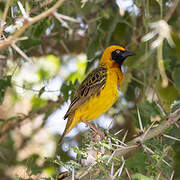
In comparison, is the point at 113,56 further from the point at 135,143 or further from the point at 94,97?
the point at 135,143

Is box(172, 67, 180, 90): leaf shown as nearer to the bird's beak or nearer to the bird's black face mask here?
the bird's beak

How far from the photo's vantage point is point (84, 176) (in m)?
2.78

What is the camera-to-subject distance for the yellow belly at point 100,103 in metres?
4.92

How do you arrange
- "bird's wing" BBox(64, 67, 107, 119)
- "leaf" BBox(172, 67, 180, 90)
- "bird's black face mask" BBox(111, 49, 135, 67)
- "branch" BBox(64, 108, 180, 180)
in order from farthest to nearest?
"bird's black face mask" BBox(111, 49, 135, 67)
"bird's wing" BBox(64, 67, 107, 119)
"leaf" BBox(172, 67, 180, 90)
"branch" BBox(64, 108, 180, 180)

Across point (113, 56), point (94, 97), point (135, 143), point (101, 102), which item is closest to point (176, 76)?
point (101, 102)

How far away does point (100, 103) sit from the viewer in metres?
4.96

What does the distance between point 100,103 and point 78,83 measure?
45 cm

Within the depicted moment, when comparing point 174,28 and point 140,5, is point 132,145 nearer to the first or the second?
point 140,5

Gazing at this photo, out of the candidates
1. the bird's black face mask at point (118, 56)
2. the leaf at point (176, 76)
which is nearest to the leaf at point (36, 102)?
the bird's black face mask at point (118, 56)

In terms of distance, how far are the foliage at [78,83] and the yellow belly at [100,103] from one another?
0.21 m

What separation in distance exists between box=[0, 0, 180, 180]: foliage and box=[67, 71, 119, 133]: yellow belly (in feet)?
0.70

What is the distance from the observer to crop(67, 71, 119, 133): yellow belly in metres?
4.92

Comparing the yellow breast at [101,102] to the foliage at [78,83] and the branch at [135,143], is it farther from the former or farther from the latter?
the branch at [135,143]

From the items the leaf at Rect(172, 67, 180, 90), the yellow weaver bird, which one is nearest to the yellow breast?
the yellow weaver bird
